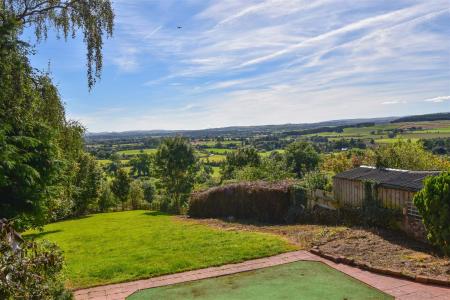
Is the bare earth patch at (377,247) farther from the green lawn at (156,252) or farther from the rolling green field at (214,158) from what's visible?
the rolling green field at (214,158)

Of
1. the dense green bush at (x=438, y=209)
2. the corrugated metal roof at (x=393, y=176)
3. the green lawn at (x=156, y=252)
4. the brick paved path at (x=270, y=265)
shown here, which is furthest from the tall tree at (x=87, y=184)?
the dense green bush at (x=438, y=209)

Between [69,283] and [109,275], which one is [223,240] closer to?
[109,275]

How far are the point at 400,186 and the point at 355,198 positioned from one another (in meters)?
2.81

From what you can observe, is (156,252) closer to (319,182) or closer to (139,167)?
(319,182)

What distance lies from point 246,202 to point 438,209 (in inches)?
479

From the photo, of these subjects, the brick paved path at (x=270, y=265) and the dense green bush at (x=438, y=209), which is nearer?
the brick paved path at (x=270, y=265)

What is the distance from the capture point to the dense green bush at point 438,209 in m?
9.63

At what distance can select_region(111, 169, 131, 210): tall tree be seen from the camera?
40.7 m

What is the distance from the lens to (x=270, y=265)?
1128 cm

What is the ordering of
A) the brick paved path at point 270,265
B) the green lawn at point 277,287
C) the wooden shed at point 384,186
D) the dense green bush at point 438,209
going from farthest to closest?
the wooden shed at point 384,186
the dense green bush at point 438,209
the green lawn at point 277,287
the brick paved path at point 270,265

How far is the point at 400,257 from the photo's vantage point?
35.4 ft

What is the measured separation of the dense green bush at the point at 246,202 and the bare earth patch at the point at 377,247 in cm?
359

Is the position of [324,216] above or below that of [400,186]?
below

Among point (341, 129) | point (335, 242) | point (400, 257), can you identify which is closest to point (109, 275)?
point (335, 242)
